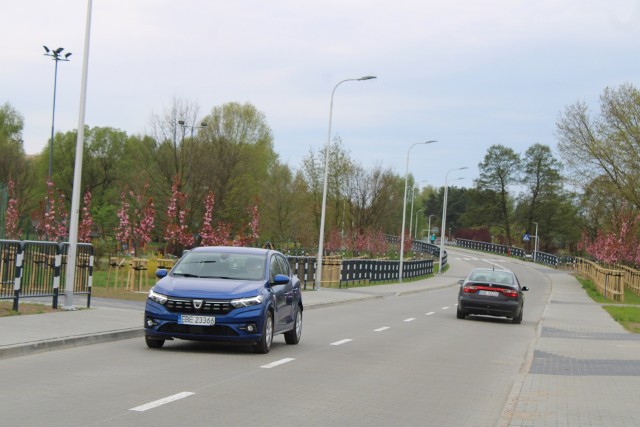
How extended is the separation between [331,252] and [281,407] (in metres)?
60.2

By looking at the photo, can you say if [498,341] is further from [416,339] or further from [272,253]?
[272,253]

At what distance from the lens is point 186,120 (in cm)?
5134

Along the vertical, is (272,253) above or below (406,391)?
above

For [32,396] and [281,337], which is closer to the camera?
[32,396]

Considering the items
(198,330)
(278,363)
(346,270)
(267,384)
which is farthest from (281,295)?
(346,270)

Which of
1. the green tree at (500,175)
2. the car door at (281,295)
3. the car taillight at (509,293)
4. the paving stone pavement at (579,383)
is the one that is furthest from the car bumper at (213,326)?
the green tree at (500,175)

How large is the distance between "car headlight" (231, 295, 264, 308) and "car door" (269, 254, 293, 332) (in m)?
0.76

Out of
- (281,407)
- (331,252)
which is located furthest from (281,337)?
(331,252)

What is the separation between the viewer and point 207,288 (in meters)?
13.4

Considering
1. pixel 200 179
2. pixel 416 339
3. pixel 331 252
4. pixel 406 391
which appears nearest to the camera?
pixel 406 391

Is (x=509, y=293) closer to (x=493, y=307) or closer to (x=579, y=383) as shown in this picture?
(x=493, y=307)

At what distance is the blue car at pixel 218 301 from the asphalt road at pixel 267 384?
1.12 feet

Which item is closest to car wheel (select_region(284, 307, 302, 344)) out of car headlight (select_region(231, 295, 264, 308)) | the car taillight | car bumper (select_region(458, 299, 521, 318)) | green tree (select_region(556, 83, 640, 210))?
car headlight (select_region(231, 295, 264, 308))

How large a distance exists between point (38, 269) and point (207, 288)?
5.66 metres
